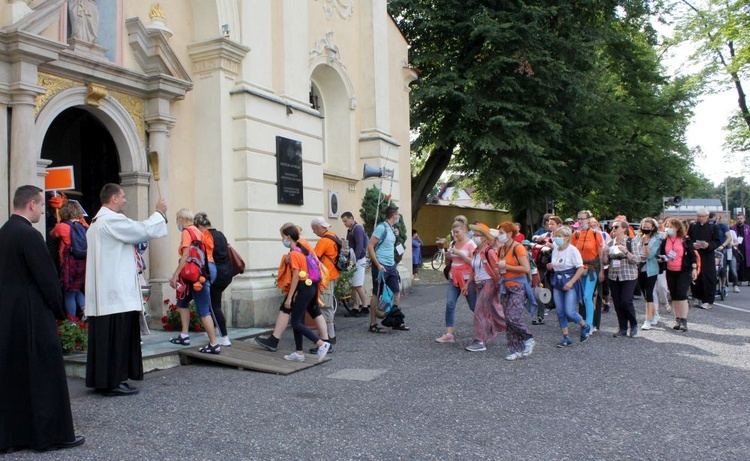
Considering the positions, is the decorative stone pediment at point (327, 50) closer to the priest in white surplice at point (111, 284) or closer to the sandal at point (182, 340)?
the sandal at point (182, 340)

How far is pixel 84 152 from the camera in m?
10.0

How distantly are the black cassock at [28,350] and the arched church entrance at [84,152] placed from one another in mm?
5402

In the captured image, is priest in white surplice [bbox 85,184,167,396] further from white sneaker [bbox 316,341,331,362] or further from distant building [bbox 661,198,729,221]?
distant building [bbox 661,198,729,221]

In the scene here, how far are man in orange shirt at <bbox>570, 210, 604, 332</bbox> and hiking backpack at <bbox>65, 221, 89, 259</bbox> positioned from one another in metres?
6.58

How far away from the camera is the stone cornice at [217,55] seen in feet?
33.5

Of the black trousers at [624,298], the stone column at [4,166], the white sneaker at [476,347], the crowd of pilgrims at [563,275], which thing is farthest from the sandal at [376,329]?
the stone column at [4,166]

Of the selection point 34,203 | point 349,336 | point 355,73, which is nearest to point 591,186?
point 355,73

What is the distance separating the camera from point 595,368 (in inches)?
281

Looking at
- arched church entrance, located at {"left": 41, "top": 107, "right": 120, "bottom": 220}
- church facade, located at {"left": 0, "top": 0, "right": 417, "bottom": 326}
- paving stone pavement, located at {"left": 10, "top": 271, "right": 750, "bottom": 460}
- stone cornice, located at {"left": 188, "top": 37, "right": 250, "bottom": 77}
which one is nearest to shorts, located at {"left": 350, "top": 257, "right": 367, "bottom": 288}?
church facade, located at {"left": 0, "top": 0, "right": 417, "bottom": 326}

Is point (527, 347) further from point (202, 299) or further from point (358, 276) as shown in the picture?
point (358, 276)

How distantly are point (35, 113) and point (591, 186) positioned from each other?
19.6 m

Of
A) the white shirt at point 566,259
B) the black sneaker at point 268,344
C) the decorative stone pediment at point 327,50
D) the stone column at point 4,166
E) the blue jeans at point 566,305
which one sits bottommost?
the black sneaker at point 268,344

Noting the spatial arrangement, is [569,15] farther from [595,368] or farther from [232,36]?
[595,368]

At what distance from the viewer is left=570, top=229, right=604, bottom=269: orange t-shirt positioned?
9477 mm
